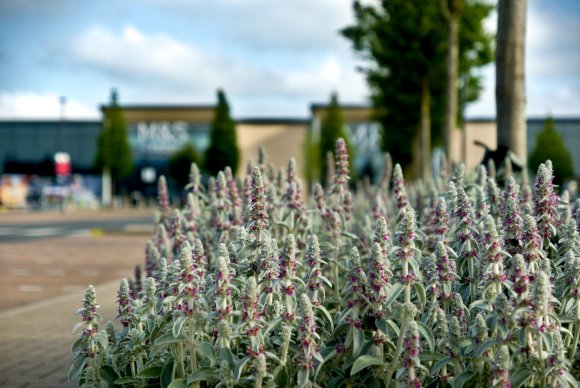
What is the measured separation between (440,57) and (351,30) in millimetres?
4230

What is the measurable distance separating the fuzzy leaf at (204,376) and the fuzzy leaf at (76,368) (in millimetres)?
660

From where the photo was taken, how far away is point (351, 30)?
26.5 m

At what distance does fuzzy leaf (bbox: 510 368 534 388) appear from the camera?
298cm

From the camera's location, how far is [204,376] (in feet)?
10.5

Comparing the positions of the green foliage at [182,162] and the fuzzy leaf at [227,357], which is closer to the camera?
the fuzzy leaf at [227,357]

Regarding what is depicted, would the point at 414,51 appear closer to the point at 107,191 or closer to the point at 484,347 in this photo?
the point at 484,347

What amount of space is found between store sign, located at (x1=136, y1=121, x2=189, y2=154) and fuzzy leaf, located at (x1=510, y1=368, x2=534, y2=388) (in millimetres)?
68464

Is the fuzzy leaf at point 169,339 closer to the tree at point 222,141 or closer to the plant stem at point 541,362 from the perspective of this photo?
the plant stem at point 541,362

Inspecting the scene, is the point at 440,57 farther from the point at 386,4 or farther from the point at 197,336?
the point at 197,336

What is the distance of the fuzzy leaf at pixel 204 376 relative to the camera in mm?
3168

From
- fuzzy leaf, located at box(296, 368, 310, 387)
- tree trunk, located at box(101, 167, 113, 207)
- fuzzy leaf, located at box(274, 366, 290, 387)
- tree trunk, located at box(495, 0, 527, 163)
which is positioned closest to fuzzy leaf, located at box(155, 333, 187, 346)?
fuzzy leaf, located at box(274, 366, 290, 387)

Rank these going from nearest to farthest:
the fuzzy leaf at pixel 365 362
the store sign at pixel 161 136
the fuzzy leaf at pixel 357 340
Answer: the fuzzy leaf at pixel 365 362 < the fuzzy leaf at pixel 357 340 < the store sign at pixel 161 136

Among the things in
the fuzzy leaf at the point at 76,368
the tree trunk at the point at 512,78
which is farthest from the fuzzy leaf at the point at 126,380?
the tree trunk at the point at 512,78

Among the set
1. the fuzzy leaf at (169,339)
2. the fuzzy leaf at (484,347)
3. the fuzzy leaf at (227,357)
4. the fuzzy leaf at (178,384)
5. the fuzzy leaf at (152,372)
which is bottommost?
the fuzzy leaf at (152,372)
